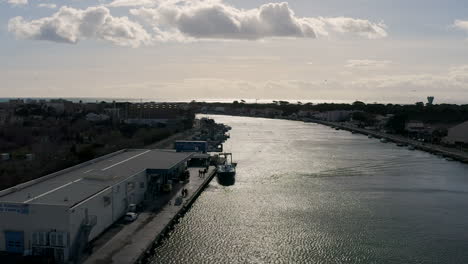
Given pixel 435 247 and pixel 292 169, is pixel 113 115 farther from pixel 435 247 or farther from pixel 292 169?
pixel 435 247

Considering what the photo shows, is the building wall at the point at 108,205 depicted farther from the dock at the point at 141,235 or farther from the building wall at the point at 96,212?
the dock at the point at 141,235

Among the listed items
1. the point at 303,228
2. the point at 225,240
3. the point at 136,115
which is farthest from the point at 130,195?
the point at 136,115

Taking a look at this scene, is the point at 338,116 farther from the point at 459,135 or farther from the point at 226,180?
the point at 226,180

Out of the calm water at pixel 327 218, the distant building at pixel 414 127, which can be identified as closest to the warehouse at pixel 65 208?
the calm water at pixel 327 218

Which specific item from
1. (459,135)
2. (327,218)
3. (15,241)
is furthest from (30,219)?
(459,135)

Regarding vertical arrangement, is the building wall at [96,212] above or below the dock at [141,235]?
above

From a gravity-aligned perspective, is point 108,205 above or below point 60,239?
above
